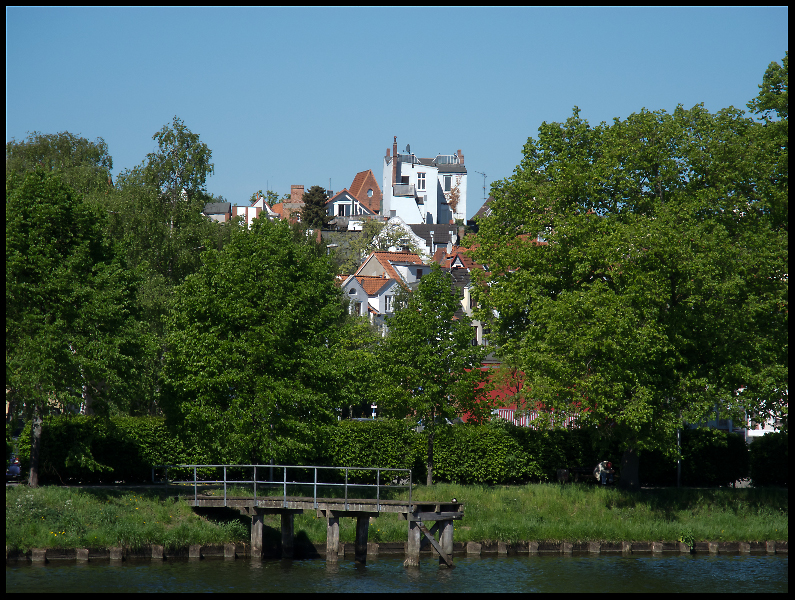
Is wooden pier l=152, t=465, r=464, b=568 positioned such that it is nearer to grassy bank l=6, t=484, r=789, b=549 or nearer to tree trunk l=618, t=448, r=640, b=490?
grassy bank l=6, t=484, r=789, b=549

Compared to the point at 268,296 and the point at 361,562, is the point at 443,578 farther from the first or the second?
the point at 268,296

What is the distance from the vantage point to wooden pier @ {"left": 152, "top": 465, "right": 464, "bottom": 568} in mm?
29016

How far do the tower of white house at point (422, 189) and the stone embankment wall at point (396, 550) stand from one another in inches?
4642

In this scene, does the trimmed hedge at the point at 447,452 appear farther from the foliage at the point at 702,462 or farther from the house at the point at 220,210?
the house at the point at 220,210

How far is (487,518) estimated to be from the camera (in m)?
33.9

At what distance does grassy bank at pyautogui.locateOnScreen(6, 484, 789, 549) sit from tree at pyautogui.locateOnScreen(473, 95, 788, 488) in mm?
3027

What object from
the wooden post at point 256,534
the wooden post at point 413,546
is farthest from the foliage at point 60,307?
the wooden post at point 413,546

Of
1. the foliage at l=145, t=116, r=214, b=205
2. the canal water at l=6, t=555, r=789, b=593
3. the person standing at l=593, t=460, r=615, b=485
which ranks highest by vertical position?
the foliage at l=145, t=116, r=214, b=205

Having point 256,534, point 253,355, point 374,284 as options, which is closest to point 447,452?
point 253,355

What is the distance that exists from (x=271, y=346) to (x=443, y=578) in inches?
439

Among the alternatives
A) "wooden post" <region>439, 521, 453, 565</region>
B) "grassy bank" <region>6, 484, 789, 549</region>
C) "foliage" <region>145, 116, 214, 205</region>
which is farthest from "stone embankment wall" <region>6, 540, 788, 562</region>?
"foliage" <region>145, 116, 214, 205</region>

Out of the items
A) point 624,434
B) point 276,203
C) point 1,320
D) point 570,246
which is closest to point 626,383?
point 624,434

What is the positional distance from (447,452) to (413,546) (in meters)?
9.78

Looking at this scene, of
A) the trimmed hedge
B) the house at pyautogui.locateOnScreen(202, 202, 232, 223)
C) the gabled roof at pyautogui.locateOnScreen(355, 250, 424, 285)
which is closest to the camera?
the trimmed hedge
